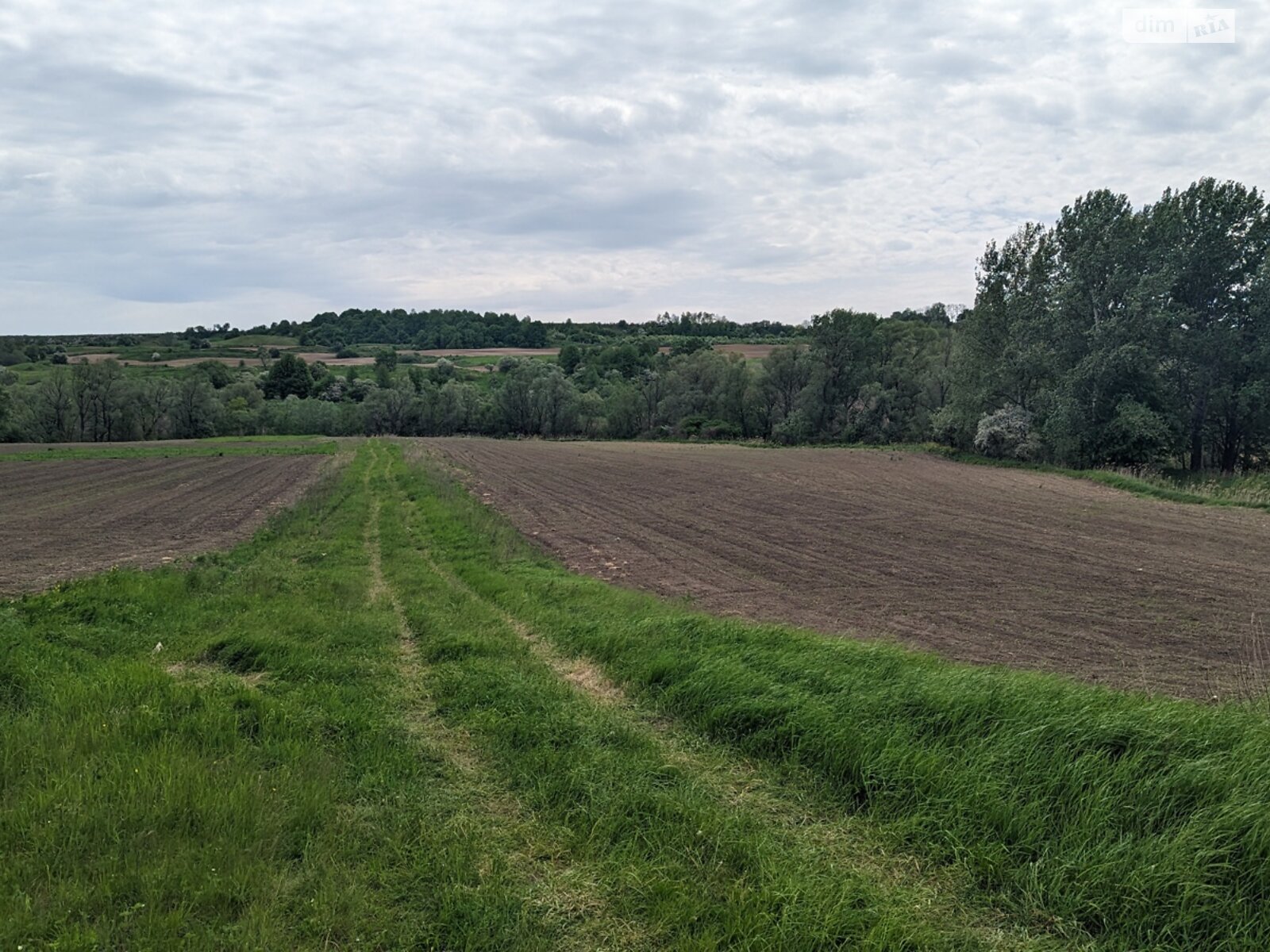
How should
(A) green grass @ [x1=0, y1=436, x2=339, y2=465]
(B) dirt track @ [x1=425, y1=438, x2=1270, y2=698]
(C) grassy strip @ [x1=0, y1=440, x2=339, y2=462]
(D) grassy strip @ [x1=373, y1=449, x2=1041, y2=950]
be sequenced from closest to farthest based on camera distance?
1. (D) grassy strip @ [x1=373, y1=449, x2=1041, y2=950]
2. (B) dirt track @ [x1=425, y1=438, x2=1270, y2=698]
3. (C) grassy strip @ [x1=0, y1=440, x2=339, y2=462]
4. (A) green grass @ [x1=0, y1=436, x2=339, y2=465]

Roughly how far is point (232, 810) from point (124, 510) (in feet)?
88.2

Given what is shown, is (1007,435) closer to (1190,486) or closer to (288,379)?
(1190,486)

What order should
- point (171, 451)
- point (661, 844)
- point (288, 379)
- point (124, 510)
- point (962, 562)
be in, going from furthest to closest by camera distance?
point (288, 379) → point (171, 451) → point (124, 510) → point (962, 562) → point (661, 844)

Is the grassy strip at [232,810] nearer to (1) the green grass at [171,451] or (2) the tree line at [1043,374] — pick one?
(2) the tree line at [1043,374]

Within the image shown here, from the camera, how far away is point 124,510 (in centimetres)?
2539

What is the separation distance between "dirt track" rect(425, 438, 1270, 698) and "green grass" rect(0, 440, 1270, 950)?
4384mm

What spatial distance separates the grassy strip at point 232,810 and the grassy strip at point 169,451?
57.7m

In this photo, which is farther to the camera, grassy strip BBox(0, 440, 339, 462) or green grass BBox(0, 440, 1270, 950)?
grassy strip BBox(0, 440, 339, 462)

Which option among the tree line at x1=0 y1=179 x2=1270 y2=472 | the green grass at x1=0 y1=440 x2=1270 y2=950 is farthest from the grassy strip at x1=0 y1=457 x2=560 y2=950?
the tree line at x1=0 y1=179 x2=1270 y2=472

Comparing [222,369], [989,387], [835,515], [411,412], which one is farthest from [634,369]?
[835,515]

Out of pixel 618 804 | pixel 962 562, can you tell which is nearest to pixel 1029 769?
pixel 618 804

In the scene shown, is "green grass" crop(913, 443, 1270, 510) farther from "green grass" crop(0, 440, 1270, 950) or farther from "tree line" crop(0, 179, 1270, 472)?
"green grass" crop(0, 440, 1270, 950)

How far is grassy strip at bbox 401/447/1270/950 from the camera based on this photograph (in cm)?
368

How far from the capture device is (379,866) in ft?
13.4
